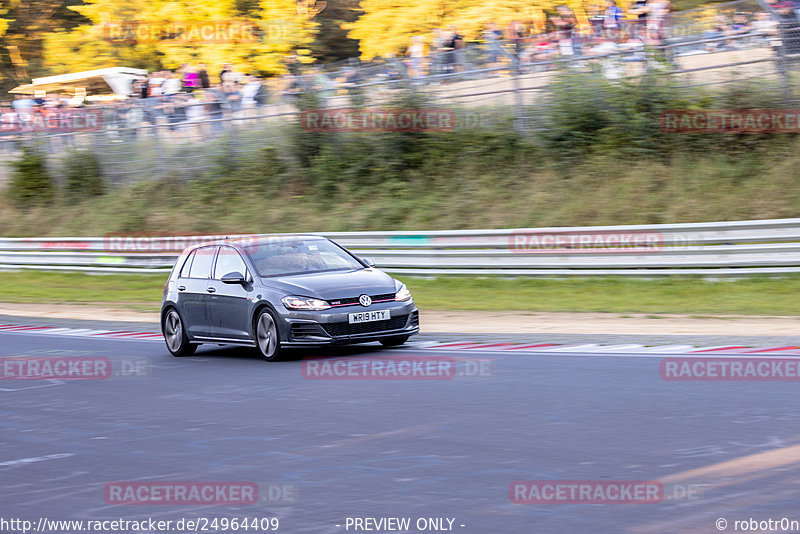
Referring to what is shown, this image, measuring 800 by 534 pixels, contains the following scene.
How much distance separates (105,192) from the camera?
34.9 m

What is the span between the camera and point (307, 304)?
12359 millimetres

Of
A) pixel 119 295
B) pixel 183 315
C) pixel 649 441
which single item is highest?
pixel 649 441

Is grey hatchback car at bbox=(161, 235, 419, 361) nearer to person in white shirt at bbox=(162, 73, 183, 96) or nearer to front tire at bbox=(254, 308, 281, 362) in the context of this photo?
front tire at bbox=(254, 308, 281, 362)

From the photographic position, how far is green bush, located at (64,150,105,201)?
35281mm

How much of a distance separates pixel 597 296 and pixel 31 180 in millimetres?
24357

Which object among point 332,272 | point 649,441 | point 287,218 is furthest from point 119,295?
point 649,441

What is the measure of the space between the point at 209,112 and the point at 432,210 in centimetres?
806

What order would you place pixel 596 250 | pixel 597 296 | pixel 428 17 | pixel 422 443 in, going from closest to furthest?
pixel 422 443, pixel 597 296, pixel 596 250, pixel 428 17

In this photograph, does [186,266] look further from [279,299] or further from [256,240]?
[279,299]

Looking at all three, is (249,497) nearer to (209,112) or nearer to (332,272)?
(332,272)

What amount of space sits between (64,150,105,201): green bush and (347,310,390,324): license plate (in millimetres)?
24426

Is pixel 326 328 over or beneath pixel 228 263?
beneath

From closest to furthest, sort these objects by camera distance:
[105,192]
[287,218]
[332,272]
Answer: [332,272]
[287,218]
[105,192]

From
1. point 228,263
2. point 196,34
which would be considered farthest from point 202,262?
point 196,34
